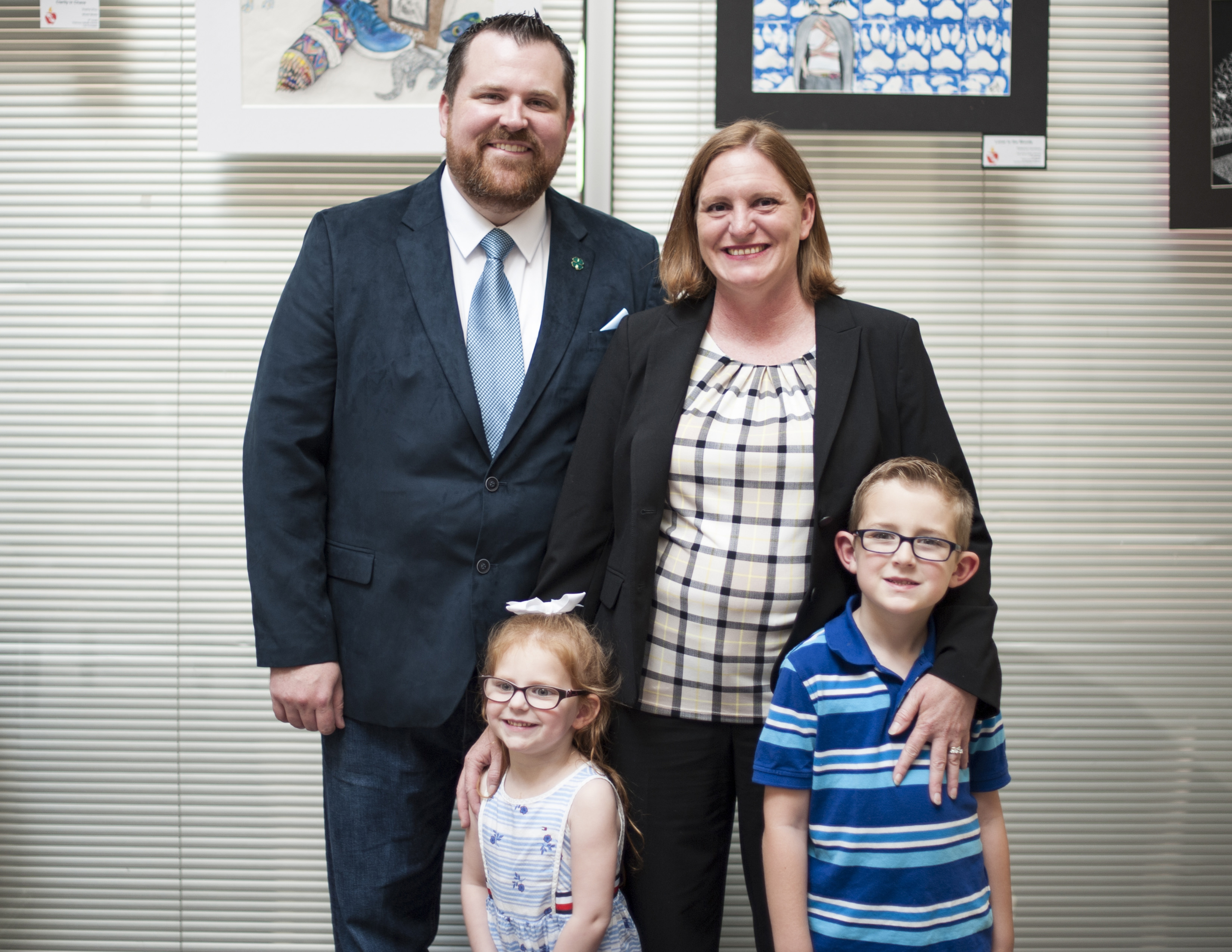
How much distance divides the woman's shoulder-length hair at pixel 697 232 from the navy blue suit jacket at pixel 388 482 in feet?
0.77

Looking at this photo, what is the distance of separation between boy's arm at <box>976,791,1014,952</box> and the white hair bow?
66cm

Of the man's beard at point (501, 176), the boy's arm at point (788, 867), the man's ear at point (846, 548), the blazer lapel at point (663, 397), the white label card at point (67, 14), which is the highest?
the white label card at point (67, 14)

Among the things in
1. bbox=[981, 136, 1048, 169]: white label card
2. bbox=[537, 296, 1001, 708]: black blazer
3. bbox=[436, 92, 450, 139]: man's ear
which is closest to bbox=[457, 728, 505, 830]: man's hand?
bbox=[537, 296, 1001, 708]: black blazer

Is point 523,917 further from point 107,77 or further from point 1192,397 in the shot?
point 107,77

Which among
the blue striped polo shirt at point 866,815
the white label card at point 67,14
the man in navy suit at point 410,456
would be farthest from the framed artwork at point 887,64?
the white label card at point 67,14

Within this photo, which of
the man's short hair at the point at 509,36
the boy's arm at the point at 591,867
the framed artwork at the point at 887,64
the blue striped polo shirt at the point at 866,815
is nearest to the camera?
the blue striped polo shirt at the point at 866,815

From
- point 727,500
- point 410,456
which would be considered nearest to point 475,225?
point 410,456

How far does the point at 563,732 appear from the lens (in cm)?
142

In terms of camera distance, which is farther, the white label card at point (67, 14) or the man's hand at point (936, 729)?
the white label card at point (67, 14)

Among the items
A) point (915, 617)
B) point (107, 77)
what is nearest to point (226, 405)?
point (107, 77)

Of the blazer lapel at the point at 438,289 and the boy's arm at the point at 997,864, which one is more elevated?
the blazer lapel at the point at 438,289

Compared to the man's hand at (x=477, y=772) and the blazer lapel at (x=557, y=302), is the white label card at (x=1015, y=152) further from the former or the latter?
the man's hand at (x=477, y=772)

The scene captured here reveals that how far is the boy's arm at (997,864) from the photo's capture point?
1.31 metres

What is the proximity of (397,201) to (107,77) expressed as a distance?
39.9 inches
